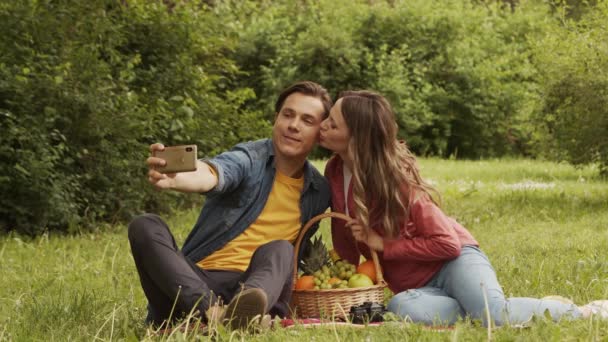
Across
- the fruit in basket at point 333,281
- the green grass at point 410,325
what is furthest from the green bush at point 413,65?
the fruit in basket at point 333,281

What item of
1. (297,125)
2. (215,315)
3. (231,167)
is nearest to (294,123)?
(297,125)

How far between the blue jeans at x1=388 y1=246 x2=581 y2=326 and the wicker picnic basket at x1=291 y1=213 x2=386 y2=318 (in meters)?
0.12

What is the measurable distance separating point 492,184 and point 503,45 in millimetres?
8850

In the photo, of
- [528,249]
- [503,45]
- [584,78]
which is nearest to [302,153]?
[528,249]

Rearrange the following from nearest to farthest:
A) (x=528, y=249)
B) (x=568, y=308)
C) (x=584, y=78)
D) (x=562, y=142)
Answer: (x=568, y=308) → (x=528, y=249) → (x=584, y=78) → (x=562, y=142)

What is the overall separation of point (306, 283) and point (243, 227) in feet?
1.37

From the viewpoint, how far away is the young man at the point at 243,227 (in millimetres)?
4086

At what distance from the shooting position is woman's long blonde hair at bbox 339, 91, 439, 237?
4543 millimetres

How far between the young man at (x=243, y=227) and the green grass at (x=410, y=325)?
0.22 m

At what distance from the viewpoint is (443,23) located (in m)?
20.1

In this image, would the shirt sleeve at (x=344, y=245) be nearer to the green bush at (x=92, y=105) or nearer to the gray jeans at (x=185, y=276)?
the gray jeans at (x=185, y=276)

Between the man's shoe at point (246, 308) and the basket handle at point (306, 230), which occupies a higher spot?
the basket handle at point (306, 230)

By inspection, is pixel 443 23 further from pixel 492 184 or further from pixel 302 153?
pixel 302 153

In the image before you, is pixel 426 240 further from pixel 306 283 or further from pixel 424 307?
pixel 306 283
